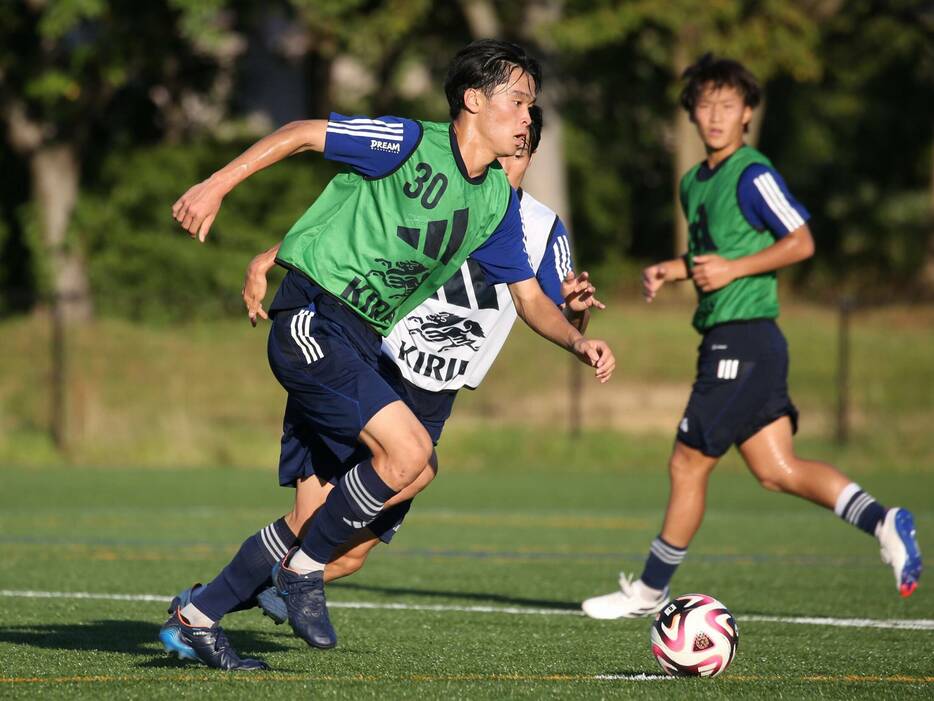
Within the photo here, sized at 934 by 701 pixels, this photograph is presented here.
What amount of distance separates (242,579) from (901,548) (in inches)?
112

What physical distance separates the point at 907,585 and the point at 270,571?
2727 mm

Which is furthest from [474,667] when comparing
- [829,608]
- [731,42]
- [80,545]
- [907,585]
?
[731,42]

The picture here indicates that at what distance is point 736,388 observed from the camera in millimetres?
6855

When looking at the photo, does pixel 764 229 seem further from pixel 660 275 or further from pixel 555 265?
pixel 555 265

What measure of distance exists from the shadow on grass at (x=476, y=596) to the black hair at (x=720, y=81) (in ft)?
7.80

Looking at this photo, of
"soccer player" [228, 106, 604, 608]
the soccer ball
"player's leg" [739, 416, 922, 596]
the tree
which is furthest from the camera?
the tree

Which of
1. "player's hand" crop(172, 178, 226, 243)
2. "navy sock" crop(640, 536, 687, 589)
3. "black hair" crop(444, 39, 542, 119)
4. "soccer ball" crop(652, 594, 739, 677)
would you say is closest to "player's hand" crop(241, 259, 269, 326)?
"player's hand" crop(172, 178, 226, 243)

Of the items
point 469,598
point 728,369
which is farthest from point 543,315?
point 469,598

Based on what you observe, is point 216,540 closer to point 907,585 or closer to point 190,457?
point 907,585

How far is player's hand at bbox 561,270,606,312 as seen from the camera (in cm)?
584

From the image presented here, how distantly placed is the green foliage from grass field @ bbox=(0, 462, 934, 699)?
444 inches

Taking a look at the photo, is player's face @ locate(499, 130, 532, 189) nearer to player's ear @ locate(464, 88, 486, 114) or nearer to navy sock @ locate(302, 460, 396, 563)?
player's ear @ locate(464, 88, 486, 114)

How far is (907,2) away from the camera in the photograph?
3045cm

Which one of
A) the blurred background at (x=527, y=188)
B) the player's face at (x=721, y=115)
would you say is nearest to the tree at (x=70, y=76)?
the blurred background at (x=527, y=188)
